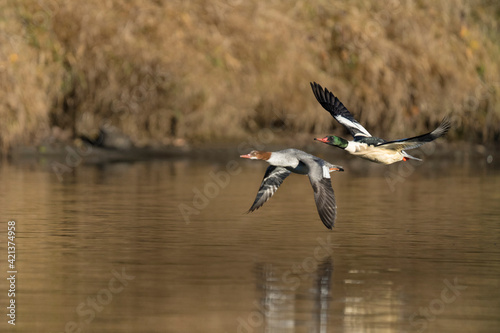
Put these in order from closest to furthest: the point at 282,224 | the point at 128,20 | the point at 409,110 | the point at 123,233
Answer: the point at 123,233
the point at 282,224
the point at 128,20
the point at 409,110

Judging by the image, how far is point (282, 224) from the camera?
15742mm

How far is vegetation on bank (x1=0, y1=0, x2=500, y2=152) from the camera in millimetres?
28891

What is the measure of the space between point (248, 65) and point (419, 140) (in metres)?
17.4

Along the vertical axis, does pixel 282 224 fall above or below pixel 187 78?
below

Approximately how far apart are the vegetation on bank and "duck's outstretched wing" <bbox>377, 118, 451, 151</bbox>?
45.5 feet

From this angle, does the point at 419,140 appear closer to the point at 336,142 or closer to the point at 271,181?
the point at 336,142

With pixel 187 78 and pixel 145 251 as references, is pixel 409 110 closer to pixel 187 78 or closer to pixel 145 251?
pixel 187 78

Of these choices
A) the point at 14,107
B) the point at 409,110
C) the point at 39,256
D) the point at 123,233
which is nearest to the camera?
the point at 39,256

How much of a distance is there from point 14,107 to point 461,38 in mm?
13124

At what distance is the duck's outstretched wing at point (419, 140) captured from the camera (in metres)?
13.2

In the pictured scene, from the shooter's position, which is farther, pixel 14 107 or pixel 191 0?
pixel 191 0

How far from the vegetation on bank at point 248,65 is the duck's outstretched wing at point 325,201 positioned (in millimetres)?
14266

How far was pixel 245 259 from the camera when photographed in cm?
1220

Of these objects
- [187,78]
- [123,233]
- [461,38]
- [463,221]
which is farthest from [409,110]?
[123,233]
